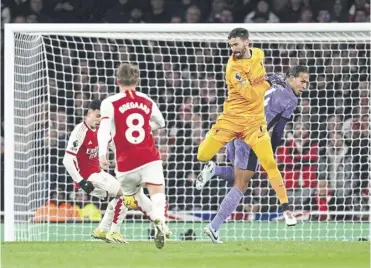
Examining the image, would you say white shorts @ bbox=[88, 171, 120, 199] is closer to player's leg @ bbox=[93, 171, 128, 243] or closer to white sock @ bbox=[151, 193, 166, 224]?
player's leg @ bbox=[93, 171, 128, 243]

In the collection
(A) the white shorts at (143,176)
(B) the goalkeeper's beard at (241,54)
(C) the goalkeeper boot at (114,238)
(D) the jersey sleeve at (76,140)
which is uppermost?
(B) the goalkeeper's beard at (241,54)

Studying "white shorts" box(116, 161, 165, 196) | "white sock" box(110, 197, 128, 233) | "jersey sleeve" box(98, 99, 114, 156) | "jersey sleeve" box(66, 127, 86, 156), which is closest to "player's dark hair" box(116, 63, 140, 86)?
"jersey sleeve" box(98, 99, 114, 156)

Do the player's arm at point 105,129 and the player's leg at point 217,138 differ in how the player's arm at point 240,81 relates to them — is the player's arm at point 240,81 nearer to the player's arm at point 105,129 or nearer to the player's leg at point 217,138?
the player's leg at point 217,138

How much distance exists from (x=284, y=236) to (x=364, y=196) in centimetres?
130

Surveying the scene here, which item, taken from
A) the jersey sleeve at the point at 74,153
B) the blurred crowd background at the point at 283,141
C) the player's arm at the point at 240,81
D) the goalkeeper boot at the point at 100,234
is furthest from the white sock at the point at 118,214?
the blurred crowd background at the point at 283,141

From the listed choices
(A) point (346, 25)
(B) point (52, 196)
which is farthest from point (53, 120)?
(A) point (346, 25)

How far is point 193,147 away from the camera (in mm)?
15367

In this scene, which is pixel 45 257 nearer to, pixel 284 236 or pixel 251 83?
pixel 251 83

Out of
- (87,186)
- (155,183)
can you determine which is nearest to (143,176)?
(155,183)

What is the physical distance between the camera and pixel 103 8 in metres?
18.4

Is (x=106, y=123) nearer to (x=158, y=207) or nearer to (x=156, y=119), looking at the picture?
(x=156, y=119)

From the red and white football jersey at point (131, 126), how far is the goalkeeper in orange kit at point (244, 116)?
154 centimetres

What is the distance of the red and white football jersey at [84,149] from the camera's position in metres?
11.8

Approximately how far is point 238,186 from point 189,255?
5.96ft
